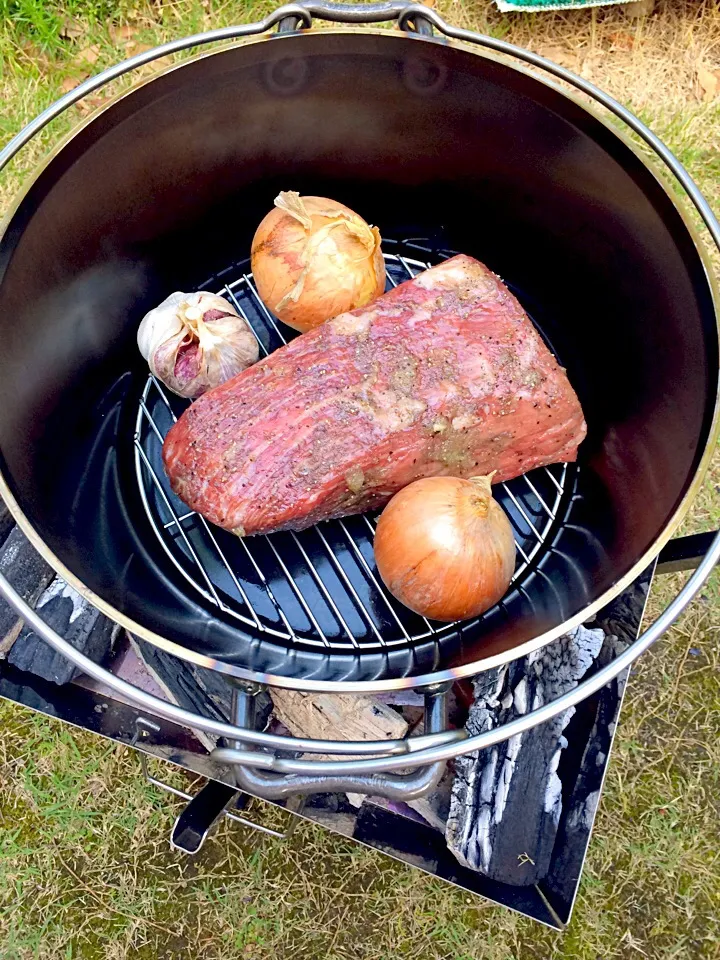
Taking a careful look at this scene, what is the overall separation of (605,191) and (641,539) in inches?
45.0

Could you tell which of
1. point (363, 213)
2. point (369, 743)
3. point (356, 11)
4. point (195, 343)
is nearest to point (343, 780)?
point (369, 743)

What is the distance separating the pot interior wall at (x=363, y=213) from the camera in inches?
81.4

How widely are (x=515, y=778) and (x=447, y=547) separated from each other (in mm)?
921

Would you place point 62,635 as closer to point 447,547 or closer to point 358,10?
point 447,547

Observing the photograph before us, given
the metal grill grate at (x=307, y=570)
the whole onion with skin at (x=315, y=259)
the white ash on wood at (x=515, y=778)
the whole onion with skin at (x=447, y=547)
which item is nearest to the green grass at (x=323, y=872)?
the white ash on wood at (x=515, y=778)

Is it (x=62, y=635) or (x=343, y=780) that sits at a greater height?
(x=62, y=635)

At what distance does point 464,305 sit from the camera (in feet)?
7.37

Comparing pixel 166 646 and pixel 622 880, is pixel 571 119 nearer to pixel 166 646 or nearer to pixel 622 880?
pixel 166 646

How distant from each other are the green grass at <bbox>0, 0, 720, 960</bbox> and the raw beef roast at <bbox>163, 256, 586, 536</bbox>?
1363 mm

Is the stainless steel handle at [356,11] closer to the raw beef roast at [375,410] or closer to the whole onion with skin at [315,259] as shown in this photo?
the whole onion with skin at [315,259]

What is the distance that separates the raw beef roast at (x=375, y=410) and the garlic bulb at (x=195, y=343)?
0.63 feet

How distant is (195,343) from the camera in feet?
7.59

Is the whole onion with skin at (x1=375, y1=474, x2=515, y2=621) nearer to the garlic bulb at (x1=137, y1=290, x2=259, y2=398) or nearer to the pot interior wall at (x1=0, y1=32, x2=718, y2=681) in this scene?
the pot interior wall at (x1=0, y1=32, x2=718, y2=681)

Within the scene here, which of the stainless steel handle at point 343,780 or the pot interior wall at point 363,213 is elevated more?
the pot interior wall at point 363,213
